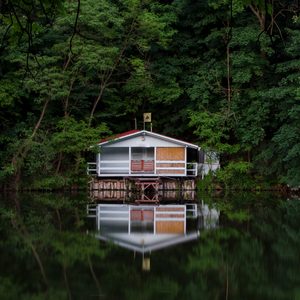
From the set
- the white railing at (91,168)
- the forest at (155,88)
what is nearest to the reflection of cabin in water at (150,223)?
the forest at (155,88)

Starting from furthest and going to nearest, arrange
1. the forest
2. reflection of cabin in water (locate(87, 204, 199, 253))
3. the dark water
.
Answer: the forest
reflection of cabin in water (locate(87, 204, 199, 253))
the dark water

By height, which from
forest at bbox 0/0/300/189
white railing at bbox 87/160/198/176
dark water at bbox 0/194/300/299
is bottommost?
dark water at bbox 0/194/300/299

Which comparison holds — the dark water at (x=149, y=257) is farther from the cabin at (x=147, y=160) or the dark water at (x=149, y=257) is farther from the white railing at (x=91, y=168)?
the cabin at (x=147, y=160)

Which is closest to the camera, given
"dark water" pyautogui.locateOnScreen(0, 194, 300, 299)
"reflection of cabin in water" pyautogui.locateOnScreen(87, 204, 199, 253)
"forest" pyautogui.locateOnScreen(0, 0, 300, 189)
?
"dark water" pyautogui.locateOnScreen(0, 194, 300, 299)

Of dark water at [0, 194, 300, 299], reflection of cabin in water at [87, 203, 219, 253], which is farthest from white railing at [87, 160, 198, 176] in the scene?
dark water at [0, 194, 300, 299]

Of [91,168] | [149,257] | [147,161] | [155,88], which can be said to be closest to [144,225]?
[149,257]

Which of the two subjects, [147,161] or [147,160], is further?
[147,160]

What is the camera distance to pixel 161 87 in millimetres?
31000

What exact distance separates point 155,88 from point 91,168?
5.13 metres

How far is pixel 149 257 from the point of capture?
427 inches

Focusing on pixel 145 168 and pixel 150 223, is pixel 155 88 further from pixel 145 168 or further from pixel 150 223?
pixel 150 223

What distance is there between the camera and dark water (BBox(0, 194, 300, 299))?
809 cm

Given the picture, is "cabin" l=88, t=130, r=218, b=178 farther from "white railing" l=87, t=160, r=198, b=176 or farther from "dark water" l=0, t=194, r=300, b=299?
"dark water" l=0, t=194, r=300, b=299

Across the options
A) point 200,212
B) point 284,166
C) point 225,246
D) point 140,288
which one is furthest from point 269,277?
point 284,166
